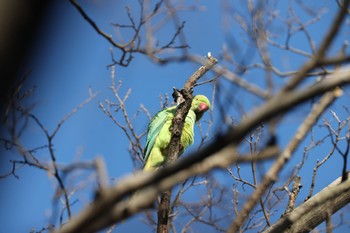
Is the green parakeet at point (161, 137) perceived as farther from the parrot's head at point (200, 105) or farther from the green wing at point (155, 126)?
the parrot's head at point (200, 105)

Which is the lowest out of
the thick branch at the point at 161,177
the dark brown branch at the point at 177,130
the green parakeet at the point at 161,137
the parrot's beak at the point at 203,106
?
the thick branch at the point at 161,177

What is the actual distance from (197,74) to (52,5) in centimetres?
380

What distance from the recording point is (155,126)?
5.70m

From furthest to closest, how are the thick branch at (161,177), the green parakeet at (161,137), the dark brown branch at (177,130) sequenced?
the green parakeet at (161,137)
the dark brown branch at (177,130)
the thick branch at (161,177)

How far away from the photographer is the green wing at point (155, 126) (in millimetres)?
5561

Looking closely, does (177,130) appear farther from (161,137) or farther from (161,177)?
(161,177)

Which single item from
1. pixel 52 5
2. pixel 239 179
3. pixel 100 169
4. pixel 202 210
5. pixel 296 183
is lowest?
pixel 100 169

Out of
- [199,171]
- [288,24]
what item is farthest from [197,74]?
[199,171]

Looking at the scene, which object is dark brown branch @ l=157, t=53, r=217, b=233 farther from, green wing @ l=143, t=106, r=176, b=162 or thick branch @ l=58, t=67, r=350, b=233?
thick branch @ l=58, t=67, r=350, b=233

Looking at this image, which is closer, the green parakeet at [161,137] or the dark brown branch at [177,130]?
the dark brown branch at [177,130]

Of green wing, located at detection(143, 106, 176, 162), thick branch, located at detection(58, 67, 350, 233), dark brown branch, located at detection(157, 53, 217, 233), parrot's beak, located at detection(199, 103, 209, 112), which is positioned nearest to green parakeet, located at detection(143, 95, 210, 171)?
green wing, located at detection(143, 106, 176, 162)

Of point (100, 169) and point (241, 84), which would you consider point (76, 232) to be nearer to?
point (100, 169)

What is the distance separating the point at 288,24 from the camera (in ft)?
16.0

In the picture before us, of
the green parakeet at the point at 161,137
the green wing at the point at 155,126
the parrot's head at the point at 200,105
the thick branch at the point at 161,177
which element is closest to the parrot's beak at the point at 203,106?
the parrot's head at the point at 200,105
